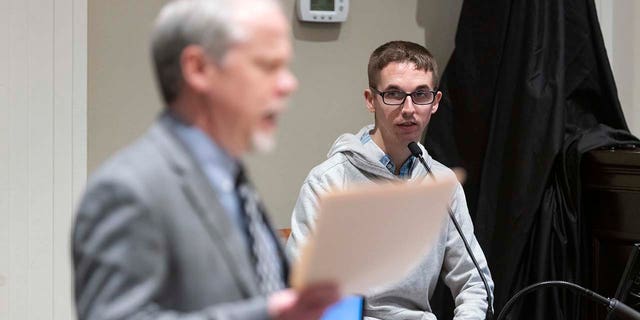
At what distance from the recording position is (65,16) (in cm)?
274

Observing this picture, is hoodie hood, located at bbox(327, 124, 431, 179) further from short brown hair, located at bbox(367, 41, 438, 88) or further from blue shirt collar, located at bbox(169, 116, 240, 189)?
blue shirt collar, located at bbox(169, 116, 240, 189)

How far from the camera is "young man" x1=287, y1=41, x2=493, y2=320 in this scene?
98.6 inches

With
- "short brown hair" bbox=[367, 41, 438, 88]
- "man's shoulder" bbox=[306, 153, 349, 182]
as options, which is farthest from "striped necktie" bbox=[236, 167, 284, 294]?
"short brown hair" bbox=[367, 41, 438, 88]

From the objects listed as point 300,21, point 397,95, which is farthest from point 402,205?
point 300,21

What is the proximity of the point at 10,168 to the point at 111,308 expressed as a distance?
1.88m

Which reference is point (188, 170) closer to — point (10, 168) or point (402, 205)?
point (402, 205)

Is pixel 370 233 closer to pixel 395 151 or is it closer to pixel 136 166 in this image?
pixel 136 166

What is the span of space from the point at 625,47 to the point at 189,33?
275cm

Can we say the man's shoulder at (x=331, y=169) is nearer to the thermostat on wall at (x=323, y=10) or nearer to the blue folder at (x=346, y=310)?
the thermostat on wall at (x=323, y=10)

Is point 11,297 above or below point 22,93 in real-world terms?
below

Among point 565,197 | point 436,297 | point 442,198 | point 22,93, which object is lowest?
point 436,297

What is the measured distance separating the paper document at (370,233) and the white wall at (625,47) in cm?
254

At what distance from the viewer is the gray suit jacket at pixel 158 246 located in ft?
3.14

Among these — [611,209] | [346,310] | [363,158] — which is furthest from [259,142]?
[611,209]
